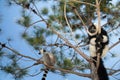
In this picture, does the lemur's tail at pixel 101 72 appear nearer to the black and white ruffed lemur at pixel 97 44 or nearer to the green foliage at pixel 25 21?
the black and white ruffed lemur at pixel 97 44

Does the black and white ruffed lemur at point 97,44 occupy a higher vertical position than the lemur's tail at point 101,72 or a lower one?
higher

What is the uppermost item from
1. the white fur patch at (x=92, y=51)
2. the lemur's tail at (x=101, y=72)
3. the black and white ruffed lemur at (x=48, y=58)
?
the black and white ruffed lemur at (x=48, y=58)

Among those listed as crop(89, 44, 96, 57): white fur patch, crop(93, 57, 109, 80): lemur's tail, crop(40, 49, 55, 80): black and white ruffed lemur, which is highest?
crop(40, 49, 55, 80): black and white ruffed lemur

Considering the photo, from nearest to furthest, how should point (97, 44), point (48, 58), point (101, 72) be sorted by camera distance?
point (101, 72), point (97, 44), point (48, 58)

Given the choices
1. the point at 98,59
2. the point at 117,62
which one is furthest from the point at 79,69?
the point at 98,59

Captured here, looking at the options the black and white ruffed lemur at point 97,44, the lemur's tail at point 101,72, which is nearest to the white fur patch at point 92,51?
the black and white ruffed lemur at point 97,44

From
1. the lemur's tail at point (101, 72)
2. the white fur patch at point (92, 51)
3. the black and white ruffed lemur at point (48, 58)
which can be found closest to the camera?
the lemur's tail at point (101, 72)

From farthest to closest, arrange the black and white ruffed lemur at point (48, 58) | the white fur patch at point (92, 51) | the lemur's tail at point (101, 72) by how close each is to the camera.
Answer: the black and white ruffed lemur at point (48, 58) → the white fur patch at point (92, 51) → the lemur's tail at point (101, 72)

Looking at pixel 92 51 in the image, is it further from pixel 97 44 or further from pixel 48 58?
pixel 48 58

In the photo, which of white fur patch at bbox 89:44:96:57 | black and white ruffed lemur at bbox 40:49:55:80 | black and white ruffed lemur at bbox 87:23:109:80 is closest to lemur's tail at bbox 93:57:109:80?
Result: black and white ruffed lemur at bbox 87:23:109:80

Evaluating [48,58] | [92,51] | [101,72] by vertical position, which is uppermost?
[48,58]

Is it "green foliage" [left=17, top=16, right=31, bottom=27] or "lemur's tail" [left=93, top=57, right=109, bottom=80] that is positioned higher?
"green foliage" [left=17, top=16, right=31, bottom=27]

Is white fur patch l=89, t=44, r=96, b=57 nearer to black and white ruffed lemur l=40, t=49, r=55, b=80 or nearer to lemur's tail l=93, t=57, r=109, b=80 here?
lemur's tail l=93, t=57, r=109, b=80

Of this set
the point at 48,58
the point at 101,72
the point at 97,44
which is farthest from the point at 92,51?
the point at 48,58
